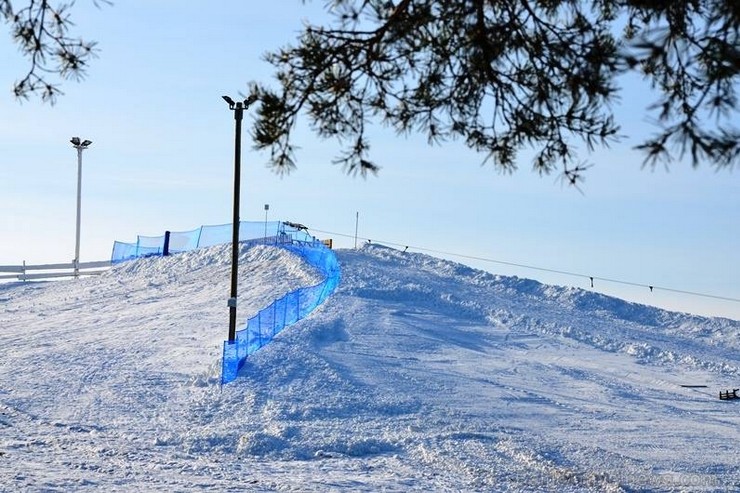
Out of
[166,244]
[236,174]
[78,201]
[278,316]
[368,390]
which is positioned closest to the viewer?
[368,390]

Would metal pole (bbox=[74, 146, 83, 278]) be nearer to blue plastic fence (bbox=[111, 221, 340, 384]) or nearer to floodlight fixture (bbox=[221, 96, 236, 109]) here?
blue plastic fence (bbox=[111, 221, 340, 384])

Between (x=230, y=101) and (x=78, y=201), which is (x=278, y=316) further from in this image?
(x=78, y=201)

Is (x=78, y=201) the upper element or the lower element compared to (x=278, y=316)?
upper

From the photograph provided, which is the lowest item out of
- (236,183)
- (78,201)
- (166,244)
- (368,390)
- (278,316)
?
(368,390)

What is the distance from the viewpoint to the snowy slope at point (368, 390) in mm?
18875

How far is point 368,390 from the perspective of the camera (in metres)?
25.0

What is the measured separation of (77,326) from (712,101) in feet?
94.8

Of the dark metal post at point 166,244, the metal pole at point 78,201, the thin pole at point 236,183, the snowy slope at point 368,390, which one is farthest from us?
the metal pole at point 78,201

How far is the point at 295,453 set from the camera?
66.1ft

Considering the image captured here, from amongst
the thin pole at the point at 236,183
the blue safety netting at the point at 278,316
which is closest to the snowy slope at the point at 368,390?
the blue safety netting at the point at 278,316

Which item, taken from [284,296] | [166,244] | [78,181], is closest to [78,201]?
[78,181]

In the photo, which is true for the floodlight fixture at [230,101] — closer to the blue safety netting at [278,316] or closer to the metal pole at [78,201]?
the blue safety netting at [278,316]

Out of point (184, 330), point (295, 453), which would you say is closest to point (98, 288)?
point (184, 330)

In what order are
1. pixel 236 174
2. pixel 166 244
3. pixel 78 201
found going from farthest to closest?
pixel 78 201 → pixel 166 244 → pixel 236 174
